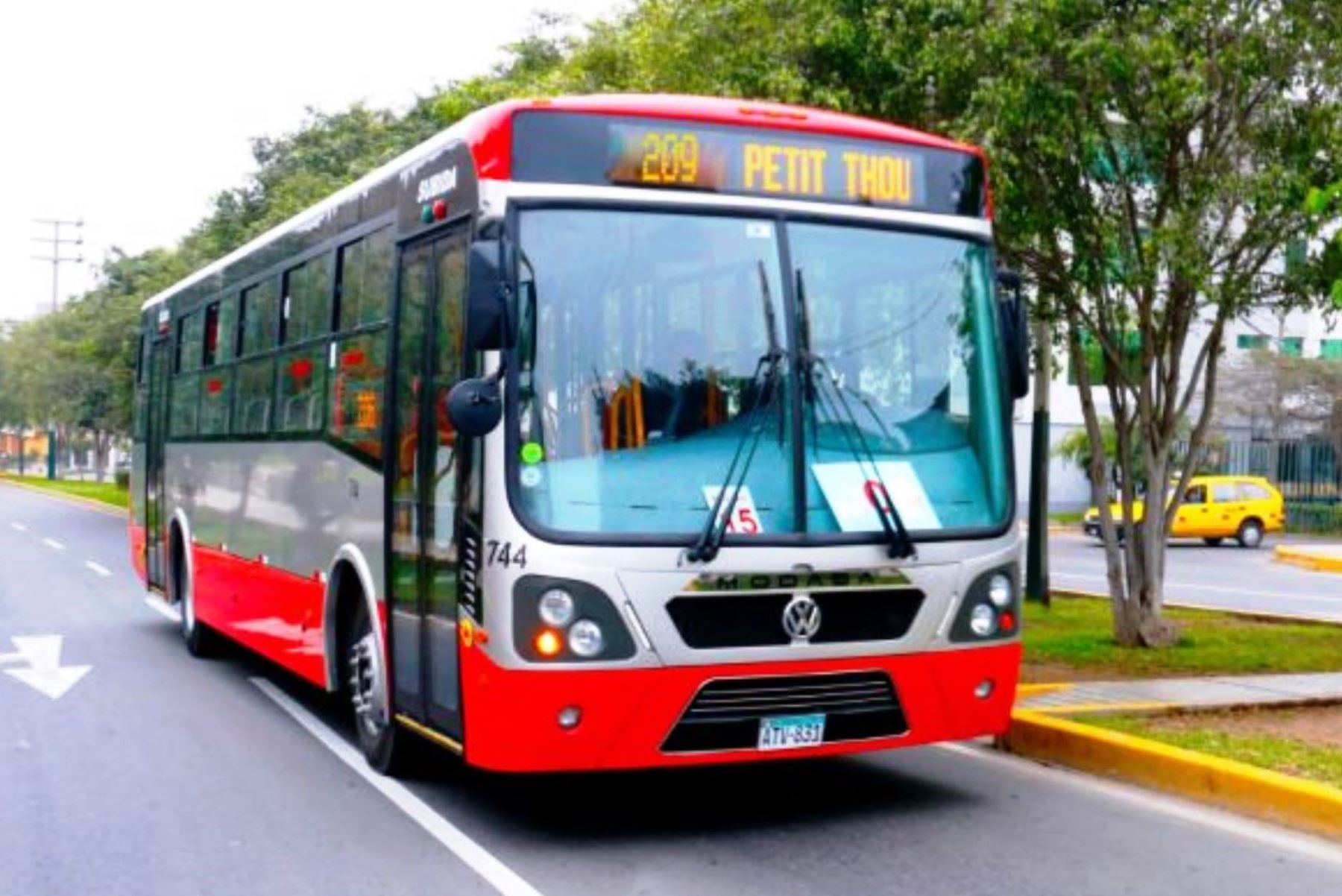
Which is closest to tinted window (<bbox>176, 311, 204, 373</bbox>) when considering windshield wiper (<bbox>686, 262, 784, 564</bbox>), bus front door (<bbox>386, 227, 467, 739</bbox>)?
bus front door (<bbox>386, 227, 467, 739</bbox>)

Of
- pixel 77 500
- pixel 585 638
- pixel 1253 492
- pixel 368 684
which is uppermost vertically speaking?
pixel 1253 492

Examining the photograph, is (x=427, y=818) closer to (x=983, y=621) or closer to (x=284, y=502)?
(x=983, y=621)

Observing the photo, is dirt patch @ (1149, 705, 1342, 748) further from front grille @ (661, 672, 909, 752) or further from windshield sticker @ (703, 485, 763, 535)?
windshield sticker @ (703, 485, 763, 535)

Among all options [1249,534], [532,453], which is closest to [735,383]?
[532,453]

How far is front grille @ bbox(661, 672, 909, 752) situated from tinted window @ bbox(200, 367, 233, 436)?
259 inches

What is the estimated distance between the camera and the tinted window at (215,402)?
1265 cm

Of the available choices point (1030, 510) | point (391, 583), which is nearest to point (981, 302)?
point (391, 583)

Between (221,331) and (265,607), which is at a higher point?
(221,331)

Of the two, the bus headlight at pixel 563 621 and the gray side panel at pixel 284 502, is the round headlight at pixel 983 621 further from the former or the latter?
the gray side panel at pixel 284 502

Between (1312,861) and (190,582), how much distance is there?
9.87m

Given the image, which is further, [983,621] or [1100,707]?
[1100,707]

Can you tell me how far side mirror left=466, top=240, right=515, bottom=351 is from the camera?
6820 millimetres

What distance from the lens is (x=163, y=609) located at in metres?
18.6

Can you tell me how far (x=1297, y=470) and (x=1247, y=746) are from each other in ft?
125
